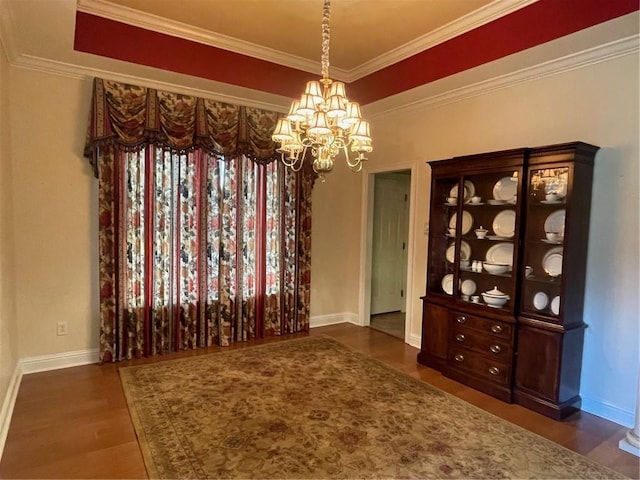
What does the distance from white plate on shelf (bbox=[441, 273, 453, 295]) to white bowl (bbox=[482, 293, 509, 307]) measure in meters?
0.43

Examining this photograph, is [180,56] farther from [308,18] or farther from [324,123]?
[324,123]

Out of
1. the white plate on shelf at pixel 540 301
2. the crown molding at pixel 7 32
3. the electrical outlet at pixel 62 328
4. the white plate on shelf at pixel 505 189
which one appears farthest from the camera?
the electrical outlet at pixel 62 328

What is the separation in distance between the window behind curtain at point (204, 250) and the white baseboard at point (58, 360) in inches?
10.6

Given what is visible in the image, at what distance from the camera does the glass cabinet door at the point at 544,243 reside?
3090 mm

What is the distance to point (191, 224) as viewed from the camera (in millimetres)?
4223

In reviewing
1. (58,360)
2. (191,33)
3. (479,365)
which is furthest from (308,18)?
(58,360)

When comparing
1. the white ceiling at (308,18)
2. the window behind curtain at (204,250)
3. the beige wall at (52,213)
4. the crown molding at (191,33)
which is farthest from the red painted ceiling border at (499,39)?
the beige wall at (52,213)

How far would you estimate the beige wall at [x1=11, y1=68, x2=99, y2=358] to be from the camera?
350 cm

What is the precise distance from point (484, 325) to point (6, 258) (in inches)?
149

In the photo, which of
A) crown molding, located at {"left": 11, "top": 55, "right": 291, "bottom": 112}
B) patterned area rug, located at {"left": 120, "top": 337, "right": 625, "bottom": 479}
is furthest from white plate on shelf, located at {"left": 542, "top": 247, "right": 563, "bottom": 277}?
crown molding, located at {"left": 11, "top": 55, "right": 291, "bottom": 112}

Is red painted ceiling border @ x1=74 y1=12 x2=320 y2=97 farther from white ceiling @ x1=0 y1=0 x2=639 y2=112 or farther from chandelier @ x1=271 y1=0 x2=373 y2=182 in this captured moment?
chandelier @ x1=271 y1=0 x2=373 y2=182

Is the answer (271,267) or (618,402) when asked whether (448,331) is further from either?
(271,267)

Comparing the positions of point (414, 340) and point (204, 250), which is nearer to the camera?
point (204, 250)

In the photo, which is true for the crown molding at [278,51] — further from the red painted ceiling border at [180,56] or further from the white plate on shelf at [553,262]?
the white plate on shelf at [553,262]
